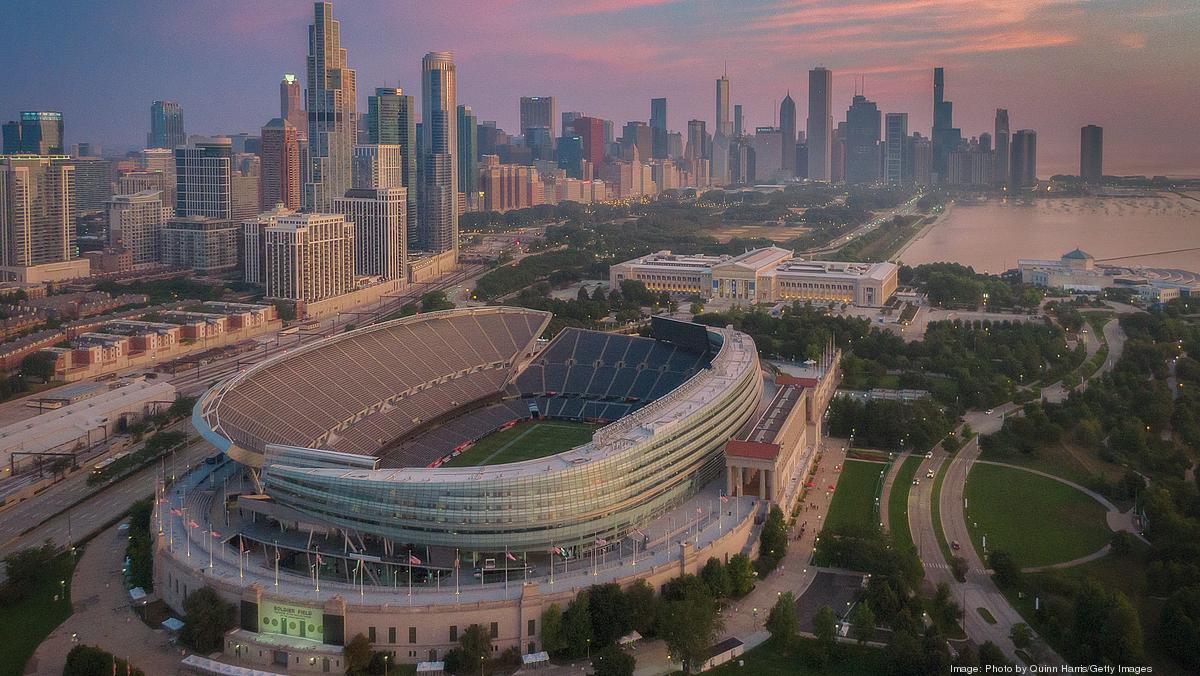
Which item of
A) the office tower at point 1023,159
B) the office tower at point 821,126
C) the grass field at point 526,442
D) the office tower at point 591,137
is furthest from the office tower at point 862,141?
the grass field at point 526,442

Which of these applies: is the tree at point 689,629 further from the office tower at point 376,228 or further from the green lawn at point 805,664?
the office tower at point 376,228

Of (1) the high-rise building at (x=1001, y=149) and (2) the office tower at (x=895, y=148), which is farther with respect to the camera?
(2) the office tower at (x=895, y=148)

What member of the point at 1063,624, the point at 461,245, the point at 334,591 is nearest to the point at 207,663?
the point at 334,591

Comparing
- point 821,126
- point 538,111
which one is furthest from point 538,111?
point 821,126

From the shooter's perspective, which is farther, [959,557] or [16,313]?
[16,313]

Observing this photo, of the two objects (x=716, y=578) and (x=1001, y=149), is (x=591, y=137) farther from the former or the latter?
(x=716, y=578)

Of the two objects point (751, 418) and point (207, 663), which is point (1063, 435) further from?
point (207, 663)
